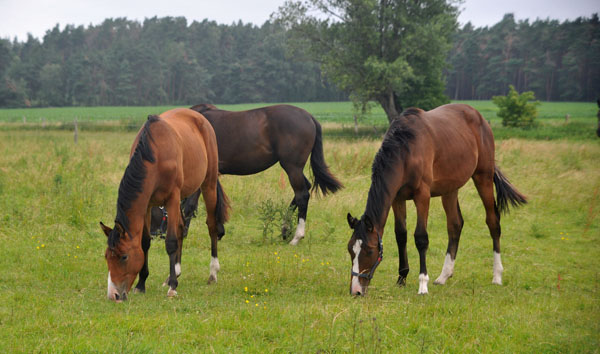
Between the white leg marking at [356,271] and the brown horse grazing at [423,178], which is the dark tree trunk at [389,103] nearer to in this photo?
the brown horse grazing at [423,178]

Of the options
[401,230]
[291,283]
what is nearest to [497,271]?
[401,230]

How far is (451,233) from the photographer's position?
6133 mm

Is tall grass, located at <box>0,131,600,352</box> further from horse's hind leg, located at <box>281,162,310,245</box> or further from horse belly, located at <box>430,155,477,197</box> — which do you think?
horse belly, located at <box>430,155,477,197</box>

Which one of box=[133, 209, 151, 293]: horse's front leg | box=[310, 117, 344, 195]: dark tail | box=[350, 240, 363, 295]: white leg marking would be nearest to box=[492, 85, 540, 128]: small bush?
box=[310, 117, 344, 195]: dark tail

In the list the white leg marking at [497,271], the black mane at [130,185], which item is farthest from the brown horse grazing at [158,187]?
the white leg marking at [497,271]

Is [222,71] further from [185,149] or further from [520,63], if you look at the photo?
[185,149]

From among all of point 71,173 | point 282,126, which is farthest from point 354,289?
point 71,173

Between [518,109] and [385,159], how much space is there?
25.0 metres

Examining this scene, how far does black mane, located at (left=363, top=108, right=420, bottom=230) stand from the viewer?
492 cm

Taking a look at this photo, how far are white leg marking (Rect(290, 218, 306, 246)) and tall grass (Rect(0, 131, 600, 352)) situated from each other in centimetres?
13

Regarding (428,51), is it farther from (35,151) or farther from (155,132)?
(155,132)

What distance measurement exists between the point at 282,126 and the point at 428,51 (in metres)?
21.2

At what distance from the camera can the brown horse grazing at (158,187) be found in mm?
4477

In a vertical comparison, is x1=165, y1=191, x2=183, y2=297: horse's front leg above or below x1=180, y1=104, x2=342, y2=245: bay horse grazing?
below
